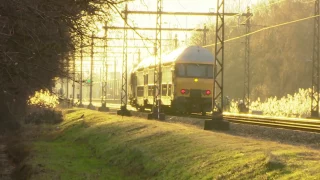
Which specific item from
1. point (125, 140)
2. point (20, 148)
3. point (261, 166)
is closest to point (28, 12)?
point (261, 166)

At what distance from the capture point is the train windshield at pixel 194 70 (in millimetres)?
34938

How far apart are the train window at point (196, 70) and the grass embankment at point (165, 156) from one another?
719cm

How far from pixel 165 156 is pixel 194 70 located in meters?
18.4

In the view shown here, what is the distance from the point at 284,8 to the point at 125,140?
5457 centimetres

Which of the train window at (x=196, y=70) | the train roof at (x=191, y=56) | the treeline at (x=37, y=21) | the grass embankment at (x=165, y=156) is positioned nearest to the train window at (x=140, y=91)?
the train roof at (x=191, y=56)

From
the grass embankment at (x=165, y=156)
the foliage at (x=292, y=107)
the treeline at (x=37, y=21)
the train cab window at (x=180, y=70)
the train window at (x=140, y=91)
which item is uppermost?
the train cab window at (x=180, y=70)

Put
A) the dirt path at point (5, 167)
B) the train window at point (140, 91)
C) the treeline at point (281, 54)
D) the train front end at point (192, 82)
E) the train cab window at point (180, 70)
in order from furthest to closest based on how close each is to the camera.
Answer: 1. the treeline at point (281, 54)
2. the train window at point (140, 91)
3. the train cab window at point (180, 70)
4. the train front end at point (192, 82)
5. the dirt path at point (5, 167)

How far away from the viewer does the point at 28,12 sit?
379 inches

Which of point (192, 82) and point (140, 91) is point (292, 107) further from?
point (140, 91)

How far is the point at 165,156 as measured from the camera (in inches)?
679

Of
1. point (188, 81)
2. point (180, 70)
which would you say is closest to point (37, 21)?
point (188, 81)

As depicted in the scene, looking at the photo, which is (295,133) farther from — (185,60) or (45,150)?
(185,60)

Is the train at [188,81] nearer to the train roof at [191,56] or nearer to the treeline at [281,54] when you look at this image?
the train roof at [191,56]

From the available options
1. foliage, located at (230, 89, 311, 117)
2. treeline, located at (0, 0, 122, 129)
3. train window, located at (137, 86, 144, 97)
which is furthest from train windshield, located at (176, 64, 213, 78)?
treeline, located at (0, 0, 122, 129)
